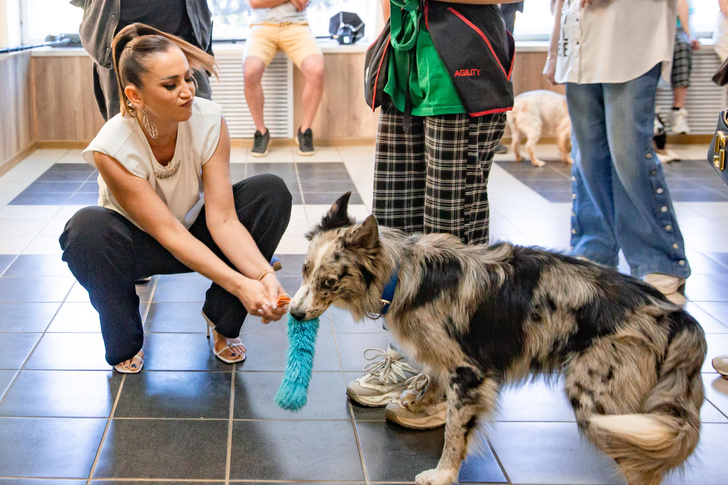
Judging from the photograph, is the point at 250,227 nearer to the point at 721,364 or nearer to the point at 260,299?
the point at 260,299

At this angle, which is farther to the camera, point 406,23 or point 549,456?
point 406,23

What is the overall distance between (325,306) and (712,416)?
1310 mm

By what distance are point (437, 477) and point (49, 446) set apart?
1090 millimetres

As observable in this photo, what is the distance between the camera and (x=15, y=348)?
105 inches

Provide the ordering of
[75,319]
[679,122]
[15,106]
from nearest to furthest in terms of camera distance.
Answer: [75,319], [15,106], [679,122]

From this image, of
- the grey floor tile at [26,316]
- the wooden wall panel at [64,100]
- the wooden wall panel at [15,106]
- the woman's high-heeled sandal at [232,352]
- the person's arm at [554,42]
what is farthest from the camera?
the wooden wall panel at [64,100]

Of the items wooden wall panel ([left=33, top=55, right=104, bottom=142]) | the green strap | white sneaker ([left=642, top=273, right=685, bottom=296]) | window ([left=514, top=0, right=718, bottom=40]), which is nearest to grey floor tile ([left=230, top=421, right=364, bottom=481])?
the green strap

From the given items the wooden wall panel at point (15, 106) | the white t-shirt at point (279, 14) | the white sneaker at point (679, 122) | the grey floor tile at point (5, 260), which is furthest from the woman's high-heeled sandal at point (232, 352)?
the white sneaker at point (679, 122)

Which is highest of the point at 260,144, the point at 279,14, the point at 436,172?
the point at 279,14

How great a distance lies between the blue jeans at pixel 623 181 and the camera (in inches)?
123

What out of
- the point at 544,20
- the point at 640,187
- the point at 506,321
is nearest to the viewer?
the point at 506,321

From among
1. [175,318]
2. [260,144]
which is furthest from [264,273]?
[260,144]

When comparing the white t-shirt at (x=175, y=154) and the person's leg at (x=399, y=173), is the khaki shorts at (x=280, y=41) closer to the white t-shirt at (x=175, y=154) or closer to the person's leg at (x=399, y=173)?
the white t-shirt at (x=175, y=154)

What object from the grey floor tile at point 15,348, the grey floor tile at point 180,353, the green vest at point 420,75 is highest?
the green vest at point 420,75
